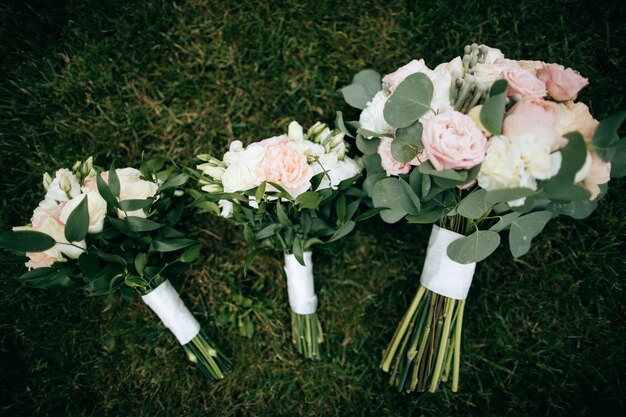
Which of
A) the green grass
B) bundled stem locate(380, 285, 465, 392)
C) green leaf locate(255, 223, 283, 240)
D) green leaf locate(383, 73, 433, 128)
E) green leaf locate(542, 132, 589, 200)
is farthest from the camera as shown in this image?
the green grass

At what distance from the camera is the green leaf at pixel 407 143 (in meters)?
1.21

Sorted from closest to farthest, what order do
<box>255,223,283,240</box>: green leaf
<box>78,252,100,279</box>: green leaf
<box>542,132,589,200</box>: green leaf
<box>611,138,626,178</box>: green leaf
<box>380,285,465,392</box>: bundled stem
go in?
<box>542,132,589,200</box>: green leaf
<box>611,138,626,178</box>: green leaf
<box>78,252,100,279</box>: green leaf
<box>255,223,283,240</box>: green leaf
<box>380,285,465,392</box>: bundled stem

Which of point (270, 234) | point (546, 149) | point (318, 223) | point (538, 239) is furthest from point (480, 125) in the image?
point (538, 239)

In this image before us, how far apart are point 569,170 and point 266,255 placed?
122 centimetres

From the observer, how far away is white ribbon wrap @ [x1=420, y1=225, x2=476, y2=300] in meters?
1.55

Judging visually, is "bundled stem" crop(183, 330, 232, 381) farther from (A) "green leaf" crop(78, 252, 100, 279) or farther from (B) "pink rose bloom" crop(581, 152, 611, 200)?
(B) "pink rose bloom" crop(581, 152, 611, 200)

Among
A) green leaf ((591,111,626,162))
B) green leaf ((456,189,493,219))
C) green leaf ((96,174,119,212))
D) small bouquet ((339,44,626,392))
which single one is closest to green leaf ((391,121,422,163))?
small bouquet ((339,44,626,392))

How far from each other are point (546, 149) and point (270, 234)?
2.97 feet

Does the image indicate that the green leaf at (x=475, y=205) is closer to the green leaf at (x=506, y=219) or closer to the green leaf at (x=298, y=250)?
A: the green leaf at (x=506, y=219)

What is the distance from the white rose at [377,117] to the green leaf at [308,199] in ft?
0.88

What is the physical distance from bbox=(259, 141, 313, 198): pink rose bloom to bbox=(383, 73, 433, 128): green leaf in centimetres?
31

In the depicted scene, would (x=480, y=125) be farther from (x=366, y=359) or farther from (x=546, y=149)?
(x=366, y=359)

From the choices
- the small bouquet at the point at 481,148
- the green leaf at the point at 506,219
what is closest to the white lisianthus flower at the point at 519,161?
the small bouquet at the point at 481,148

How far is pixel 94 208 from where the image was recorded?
1406 mm
